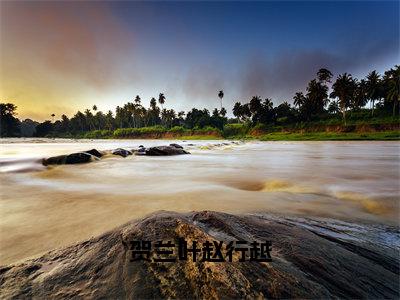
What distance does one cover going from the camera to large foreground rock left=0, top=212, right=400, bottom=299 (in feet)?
4.57

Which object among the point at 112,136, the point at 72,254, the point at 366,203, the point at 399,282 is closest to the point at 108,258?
the point at 72,254

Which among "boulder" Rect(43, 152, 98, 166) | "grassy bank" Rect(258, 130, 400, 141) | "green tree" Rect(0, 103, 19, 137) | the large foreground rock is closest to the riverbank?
"grassy bank" Rect(258, 130, 400, 141)

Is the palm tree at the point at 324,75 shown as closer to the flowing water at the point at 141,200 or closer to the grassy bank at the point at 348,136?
the grassy bank at the point at 348,136

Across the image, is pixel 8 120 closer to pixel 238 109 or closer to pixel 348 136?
pixel 238 109

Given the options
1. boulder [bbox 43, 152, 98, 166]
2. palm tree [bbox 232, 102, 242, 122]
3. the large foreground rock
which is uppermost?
palm tree [bbox 232, 102, 242, 122]

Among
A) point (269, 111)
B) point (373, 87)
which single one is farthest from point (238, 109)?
point (373, 87)

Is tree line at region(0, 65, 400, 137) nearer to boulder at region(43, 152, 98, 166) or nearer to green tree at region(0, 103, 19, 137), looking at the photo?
green tree at region(0, 103, 19, 137)

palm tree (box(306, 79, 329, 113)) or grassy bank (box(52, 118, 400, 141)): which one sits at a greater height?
palm tree (box(306, 79, 329, 113))

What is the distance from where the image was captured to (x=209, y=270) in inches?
58.5

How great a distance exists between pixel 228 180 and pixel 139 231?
4.81 metres

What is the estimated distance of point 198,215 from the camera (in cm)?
236

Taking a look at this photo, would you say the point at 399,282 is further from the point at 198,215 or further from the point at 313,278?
the point at 198,215

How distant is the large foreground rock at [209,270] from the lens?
1392mm

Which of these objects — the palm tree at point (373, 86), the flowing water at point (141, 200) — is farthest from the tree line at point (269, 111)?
the flowing water at point (141, 200)
